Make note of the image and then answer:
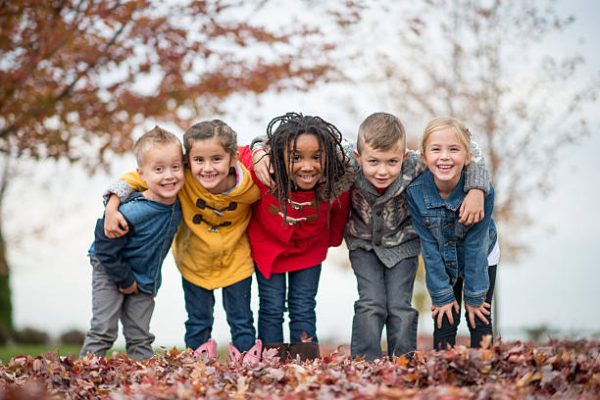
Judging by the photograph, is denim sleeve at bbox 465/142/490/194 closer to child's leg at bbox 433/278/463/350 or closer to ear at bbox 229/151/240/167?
child's leg at bbox 433/278/463/350

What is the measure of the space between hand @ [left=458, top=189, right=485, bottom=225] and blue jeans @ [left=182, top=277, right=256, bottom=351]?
1583 millimetres

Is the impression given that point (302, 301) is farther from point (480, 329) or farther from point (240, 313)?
point (480, 329)

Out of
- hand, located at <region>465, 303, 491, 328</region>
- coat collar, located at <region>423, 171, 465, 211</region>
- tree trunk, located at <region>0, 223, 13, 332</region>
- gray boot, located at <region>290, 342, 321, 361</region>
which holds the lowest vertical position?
tree trunk, located at <region>0, 223, 13, 332</region>

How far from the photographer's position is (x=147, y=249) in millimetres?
4672

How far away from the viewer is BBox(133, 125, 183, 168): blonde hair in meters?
4.52

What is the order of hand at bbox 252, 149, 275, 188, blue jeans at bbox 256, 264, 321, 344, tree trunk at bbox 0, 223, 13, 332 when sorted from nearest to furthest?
1. hand at bbox 252, 149, 275, 188
2. blue jeans at bbox 256, 264, 321, 344
3. tree trunk at bbox 0, 223, 13, 332

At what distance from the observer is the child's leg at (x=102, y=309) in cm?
471

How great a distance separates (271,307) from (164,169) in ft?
3.95

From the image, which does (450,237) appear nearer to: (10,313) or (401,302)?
(401,302)

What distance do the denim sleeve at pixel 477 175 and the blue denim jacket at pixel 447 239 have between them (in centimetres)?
7

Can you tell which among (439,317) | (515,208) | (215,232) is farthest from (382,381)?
(515,208)

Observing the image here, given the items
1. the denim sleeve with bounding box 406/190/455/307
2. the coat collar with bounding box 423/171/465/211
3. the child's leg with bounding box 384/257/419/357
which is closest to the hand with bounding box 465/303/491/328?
the denim sleeve with bounding box 406/190/455/307

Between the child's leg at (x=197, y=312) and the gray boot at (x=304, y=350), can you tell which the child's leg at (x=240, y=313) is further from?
the gray boot at (x=304, y=350)

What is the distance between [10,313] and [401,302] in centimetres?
1191
